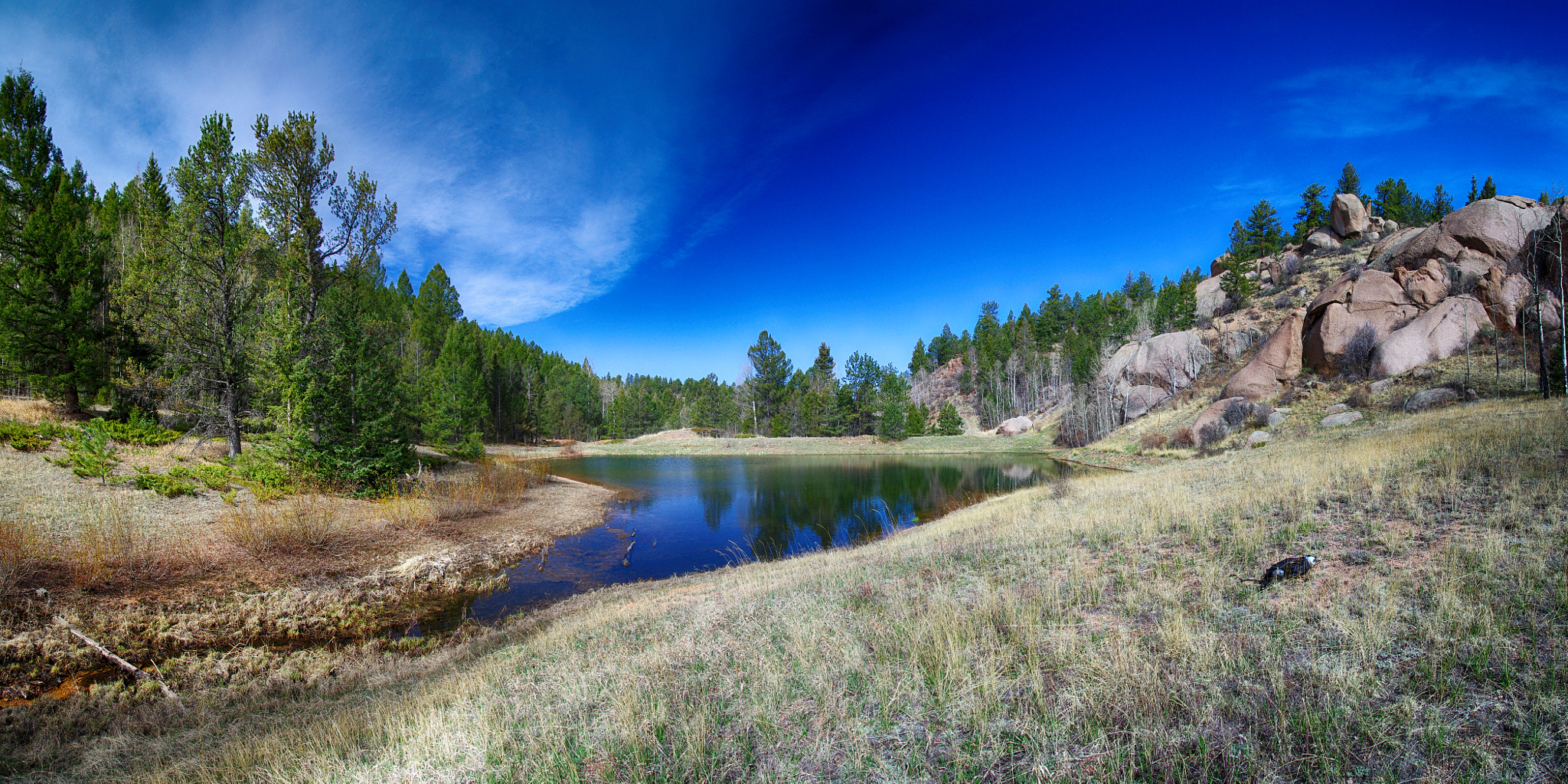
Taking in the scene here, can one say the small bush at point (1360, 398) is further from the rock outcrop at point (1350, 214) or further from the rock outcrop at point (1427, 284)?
the rock outcrop at point (1350, 214)

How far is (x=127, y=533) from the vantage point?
1034cm


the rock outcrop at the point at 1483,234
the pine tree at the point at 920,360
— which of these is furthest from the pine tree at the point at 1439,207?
the pine tree at the point at 920,360

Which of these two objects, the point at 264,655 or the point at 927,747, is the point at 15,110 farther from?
the point at 927,747

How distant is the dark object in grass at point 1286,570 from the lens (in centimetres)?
559

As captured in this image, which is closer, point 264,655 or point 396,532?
point 264,655

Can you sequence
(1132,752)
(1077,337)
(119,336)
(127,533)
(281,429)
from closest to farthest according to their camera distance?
(1132,752), (127,533), (281,429), (119,336), (1077,337)

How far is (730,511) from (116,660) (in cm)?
2026

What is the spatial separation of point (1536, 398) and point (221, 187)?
157 feet

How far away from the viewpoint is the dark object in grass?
5.59 meters

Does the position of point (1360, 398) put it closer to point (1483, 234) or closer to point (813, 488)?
point (1483, 234)

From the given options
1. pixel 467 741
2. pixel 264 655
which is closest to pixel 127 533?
pixel 264 655

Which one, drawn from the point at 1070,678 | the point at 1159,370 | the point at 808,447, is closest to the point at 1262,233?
the point at 1159,370

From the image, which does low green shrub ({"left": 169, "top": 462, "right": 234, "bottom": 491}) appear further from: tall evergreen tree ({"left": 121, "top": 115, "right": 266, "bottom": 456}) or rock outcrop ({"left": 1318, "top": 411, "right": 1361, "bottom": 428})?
rock outcrop ({"left": 1318, "top": 411, "right": 1361, "bottom": 428})

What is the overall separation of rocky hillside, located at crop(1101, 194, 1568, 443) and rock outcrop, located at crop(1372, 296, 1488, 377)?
5 centimetres
